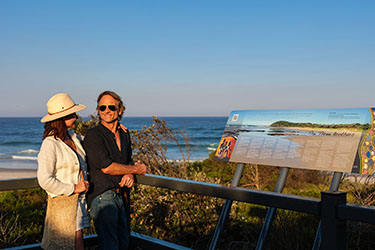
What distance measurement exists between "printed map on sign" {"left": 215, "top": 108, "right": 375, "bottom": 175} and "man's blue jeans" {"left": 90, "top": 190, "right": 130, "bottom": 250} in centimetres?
102

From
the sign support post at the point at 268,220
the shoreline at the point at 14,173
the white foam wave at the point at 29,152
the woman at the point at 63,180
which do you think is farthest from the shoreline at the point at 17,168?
the sign support post at the point at 268,220

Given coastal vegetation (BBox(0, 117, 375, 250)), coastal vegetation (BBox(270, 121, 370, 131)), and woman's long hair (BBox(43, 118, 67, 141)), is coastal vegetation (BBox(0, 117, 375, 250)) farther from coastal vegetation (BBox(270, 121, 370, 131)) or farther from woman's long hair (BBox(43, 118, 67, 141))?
woman's long hair (BBox(43, 118, 67, 141))

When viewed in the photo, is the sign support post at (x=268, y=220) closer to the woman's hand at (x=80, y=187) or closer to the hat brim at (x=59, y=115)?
the woman's hand at (x=80, y=187)

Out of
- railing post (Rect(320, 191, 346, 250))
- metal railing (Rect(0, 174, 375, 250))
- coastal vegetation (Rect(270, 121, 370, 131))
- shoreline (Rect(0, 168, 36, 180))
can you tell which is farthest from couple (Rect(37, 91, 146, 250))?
shoreline (Rect(0, 168, 36, 180))

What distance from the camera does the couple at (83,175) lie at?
2.93 metres

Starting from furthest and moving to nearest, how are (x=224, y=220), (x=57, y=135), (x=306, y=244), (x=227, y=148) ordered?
(x=306, y=244), (x=227, y=148), (x=224, y=220), (x=57, y=135)

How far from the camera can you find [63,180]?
296 cm

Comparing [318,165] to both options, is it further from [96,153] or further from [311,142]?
[96,153]

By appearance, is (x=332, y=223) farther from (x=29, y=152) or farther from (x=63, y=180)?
(x=29, y=152)

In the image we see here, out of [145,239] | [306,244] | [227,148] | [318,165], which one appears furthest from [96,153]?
[306,244]

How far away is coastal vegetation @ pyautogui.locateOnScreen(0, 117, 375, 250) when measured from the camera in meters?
5.09

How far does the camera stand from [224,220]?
11.5ft

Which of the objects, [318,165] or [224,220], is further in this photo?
[224,220]

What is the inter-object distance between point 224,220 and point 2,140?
146 ft
